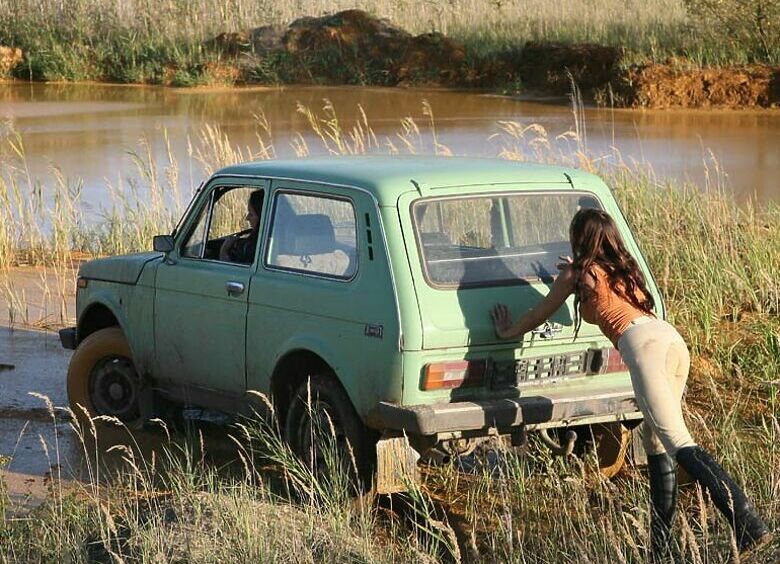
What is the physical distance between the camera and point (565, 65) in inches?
1272

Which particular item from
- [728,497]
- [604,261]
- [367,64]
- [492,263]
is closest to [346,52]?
[367,64]

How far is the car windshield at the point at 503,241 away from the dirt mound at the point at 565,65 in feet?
77.7

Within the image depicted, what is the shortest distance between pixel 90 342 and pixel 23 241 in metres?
7.05

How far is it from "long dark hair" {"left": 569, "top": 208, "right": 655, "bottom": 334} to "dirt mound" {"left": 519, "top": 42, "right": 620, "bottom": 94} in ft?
80.6

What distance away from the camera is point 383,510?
24.5ft

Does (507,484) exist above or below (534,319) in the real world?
below

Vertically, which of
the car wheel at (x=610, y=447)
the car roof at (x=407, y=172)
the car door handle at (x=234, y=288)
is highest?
the car roof at (x=407, y=172)

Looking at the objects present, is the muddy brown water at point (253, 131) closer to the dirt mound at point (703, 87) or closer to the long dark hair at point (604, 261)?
the dirt mound at point (703, 87)

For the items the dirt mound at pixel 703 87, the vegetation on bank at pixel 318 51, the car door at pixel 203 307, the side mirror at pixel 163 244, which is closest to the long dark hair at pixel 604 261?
the car door at pixel 203 307

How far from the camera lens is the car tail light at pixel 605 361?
7.20m

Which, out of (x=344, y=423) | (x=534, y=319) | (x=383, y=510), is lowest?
(x=383, y=510)

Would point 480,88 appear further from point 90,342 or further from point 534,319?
point 534,319

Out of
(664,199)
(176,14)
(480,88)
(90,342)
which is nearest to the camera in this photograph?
(90,342)

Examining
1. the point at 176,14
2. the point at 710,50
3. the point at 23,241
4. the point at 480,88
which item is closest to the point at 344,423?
the point at 23,241
